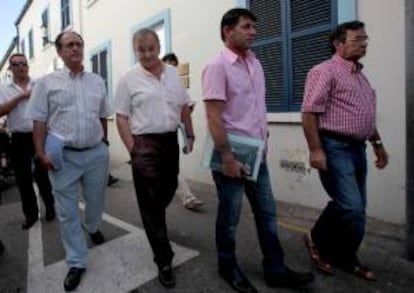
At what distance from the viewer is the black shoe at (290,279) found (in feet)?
11.5

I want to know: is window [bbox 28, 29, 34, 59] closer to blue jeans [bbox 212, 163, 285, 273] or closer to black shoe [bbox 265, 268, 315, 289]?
blue jeans [bbox 212, 163, 285, 273]

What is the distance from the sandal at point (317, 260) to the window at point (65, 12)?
12953 mm

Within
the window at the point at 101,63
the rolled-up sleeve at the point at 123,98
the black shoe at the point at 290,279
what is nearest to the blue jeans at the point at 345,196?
the black shoe at the point at 290,279

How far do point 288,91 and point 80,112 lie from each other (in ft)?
9.45

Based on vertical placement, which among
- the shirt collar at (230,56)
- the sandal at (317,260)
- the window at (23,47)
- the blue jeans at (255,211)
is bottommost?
the sandal at (317,260)

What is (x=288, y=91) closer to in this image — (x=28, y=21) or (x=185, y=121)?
(x=185, y=121)

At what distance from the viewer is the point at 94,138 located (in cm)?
408

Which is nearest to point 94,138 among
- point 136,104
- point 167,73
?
point 136,104

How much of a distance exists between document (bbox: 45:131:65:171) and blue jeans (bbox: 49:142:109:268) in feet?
0.24

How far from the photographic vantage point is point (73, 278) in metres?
3.77

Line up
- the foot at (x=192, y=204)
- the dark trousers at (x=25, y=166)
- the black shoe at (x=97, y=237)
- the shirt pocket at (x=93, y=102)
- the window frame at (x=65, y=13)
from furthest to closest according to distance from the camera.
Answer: the window frame at (x=65, y=13), the foot at (x=192, y=204), the dark trousers at (x=25, y=166), the black shoe at (x=97, y=237), the shirt pocket at (x=93, y=102)

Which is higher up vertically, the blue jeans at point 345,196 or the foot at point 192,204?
the blue jeans at point 345,196

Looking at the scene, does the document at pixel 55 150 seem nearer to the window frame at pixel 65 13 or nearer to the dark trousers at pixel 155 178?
the dark trousers at pixel 155 178

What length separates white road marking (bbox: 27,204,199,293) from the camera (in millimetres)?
3785
